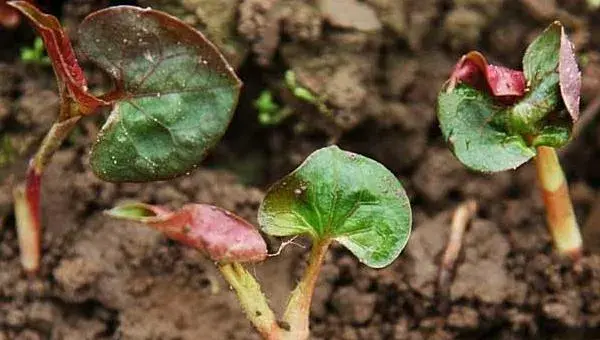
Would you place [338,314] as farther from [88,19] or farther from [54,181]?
[88,19]

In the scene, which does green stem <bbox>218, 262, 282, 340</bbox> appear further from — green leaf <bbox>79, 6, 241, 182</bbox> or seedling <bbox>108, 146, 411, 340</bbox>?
green leaf <bbox>79, 6, 241, 182</bbox>

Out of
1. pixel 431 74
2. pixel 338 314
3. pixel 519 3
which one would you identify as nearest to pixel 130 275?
pixel 338 314

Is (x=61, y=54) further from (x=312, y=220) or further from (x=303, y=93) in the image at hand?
(x=303, y=93)

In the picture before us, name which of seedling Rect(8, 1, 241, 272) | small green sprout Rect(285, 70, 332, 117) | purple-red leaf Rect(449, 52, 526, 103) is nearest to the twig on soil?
small green sprout Rect(285, 70, 332, 117)

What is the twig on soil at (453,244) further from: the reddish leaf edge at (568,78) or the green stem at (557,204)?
the reddish leaf edge at (568,78)

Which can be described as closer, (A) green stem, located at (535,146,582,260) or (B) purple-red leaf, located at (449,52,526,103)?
(B) purple-red leaf, located at (449,52,526,103)

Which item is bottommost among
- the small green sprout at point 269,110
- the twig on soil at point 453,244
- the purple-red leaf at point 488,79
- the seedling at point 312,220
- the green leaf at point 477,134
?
the twig on soil at point 453,244

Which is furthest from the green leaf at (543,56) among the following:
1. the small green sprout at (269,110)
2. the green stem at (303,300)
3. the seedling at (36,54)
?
the seedling at (36,54)
